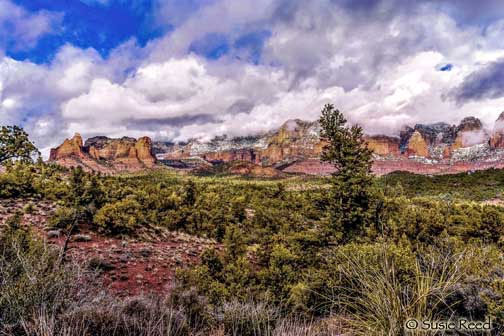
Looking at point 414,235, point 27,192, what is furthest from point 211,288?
point 27,192

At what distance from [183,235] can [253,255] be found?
691cm

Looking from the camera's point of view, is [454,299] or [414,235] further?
[414,235]

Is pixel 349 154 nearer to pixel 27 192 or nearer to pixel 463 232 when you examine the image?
pixel 463 232

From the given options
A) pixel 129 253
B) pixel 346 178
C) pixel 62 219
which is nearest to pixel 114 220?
pixel 62 219

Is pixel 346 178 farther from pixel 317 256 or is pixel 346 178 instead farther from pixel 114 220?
pixel 114 220

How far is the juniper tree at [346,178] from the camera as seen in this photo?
17.3 metres

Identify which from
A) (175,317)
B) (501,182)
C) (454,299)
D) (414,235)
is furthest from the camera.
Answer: (501,182)

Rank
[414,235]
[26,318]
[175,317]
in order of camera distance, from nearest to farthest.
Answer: [26,318] → [175,317] → [414,235]

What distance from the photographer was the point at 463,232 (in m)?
24.4

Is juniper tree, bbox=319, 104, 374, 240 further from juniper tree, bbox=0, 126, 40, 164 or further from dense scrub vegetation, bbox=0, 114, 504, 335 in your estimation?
juniper tree, bbox=0, 126, 40, 164

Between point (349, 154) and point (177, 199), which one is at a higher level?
point (349, 154)

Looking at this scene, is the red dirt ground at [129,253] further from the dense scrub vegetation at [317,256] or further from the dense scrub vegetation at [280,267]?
the dense scrub vegetation at [317,256]

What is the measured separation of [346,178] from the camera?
17.9 meters

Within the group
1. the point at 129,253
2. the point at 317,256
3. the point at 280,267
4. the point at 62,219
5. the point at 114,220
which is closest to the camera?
the point at 280,267
